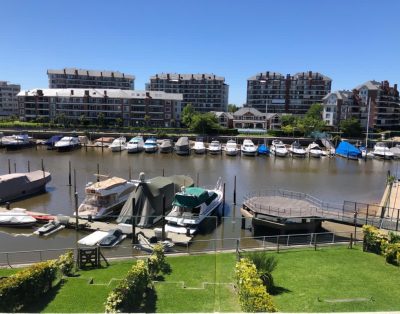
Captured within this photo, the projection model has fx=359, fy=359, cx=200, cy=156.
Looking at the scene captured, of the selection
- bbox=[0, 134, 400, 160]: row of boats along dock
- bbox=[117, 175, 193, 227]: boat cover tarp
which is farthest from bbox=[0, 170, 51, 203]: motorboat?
bbox=[0, 134, 400, 160]: row of boats along dock

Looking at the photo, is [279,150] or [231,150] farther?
[279,150]

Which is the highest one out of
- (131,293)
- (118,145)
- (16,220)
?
(131,293)

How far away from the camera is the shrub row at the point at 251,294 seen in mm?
10289

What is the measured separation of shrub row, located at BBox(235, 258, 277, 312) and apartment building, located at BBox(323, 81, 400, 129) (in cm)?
10156

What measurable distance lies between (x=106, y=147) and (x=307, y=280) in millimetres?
72392

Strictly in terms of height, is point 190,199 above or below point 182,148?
above

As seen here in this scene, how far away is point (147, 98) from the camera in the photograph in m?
106

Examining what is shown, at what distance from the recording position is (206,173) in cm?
5559

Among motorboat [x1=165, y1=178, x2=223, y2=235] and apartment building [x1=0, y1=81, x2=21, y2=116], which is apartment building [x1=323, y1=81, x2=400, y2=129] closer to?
motorboat [x1=165, y1=178, x2=223, y2=235]

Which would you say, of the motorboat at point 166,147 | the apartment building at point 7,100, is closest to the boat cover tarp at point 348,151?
the motorboat at point 166,147

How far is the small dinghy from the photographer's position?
27430 mm

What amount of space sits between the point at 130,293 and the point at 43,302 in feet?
12.1

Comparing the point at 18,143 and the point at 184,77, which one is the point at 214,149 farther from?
the point at 184,77

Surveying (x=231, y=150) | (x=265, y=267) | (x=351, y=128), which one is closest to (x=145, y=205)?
(x=265, y=267)
